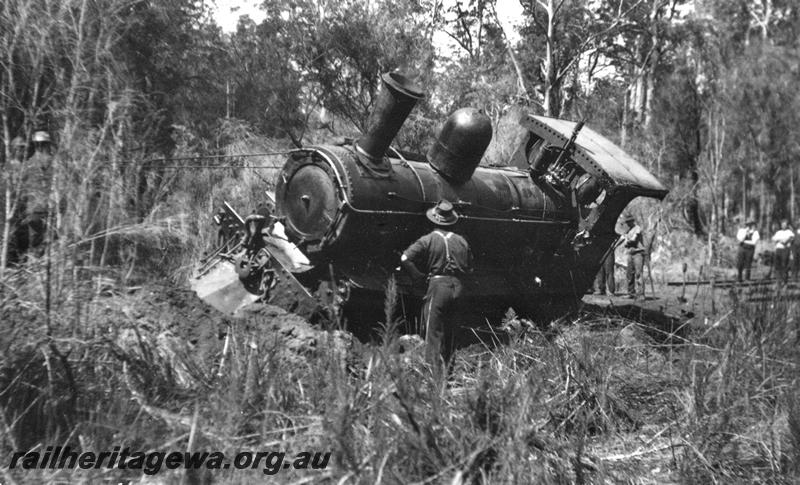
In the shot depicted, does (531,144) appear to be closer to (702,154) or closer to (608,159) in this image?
(608,159)

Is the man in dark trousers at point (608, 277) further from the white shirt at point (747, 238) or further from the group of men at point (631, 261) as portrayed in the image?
the white shirt at point (747, 238)

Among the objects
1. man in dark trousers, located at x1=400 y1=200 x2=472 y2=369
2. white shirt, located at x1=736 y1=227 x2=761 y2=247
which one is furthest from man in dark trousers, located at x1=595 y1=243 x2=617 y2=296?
man in dark trousers, located at x1=400 y1=200 x2=472 y2=369

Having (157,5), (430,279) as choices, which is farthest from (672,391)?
(157,5)

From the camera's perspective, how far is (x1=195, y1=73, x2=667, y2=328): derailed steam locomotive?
24.0 ft

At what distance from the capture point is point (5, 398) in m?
3.82

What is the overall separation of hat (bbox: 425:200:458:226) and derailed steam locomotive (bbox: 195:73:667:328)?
332 millimetres

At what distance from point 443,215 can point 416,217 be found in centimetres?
45

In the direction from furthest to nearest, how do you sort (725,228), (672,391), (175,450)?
(725,228), (672,391), (175,450)

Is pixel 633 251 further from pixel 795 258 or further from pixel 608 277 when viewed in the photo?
pixel 795 258

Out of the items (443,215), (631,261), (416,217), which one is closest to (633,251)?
(631,261)

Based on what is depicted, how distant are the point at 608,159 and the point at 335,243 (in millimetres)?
4593

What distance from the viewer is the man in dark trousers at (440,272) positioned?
6.96 m

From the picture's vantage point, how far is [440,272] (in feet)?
23.3

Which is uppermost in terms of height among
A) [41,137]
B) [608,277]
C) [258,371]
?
[41,137]
